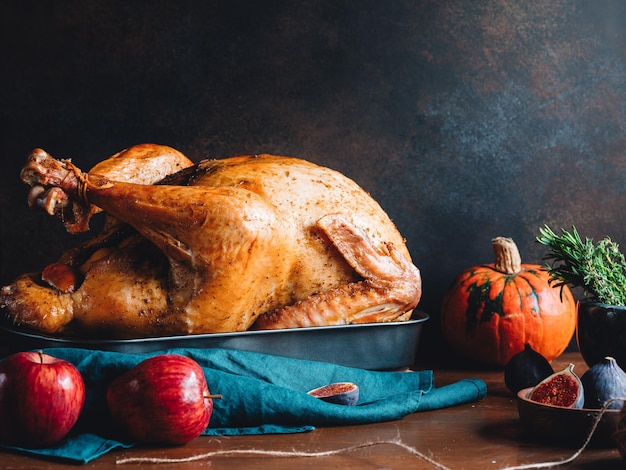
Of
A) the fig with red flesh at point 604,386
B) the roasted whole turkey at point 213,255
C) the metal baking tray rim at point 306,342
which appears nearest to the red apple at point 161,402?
the metal baking tray rim at point 306,342

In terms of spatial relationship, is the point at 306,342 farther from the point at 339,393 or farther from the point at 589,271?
the point at 589,271

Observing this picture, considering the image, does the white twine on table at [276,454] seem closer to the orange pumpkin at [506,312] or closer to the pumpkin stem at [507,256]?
the orange pumpkin at [506,312]

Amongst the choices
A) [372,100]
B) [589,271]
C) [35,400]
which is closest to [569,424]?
[589,271]

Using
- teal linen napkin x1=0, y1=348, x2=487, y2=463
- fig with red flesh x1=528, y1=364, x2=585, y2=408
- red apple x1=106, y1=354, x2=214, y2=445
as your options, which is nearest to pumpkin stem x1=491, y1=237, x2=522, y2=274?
teal linen napkin x1=0, y1=348, x2=487, y2=463

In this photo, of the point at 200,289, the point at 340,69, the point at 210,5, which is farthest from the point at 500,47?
the point at 200,289

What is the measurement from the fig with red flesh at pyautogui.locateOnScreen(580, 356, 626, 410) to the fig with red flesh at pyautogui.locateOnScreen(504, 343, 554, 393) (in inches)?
13.2

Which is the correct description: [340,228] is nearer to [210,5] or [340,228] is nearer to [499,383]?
[499,383]

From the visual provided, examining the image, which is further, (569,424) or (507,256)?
(507,256)

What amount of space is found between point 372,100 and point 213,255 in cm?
112

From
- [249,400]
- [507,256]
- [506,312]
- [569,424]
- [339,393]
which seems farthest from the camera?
[507,256]

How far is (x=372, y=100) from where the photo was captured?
112 inches

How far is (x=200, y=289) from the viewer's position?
6.79ft

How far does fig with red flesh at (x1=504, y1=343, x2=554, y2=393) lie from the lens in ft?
6.79

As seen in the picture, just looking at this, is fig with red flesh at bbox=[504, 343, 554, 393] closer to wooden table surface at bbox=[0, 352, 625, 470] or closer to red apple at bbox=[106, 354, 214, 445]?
wooden table surface at bbox=[0, 352, 625, 470]
